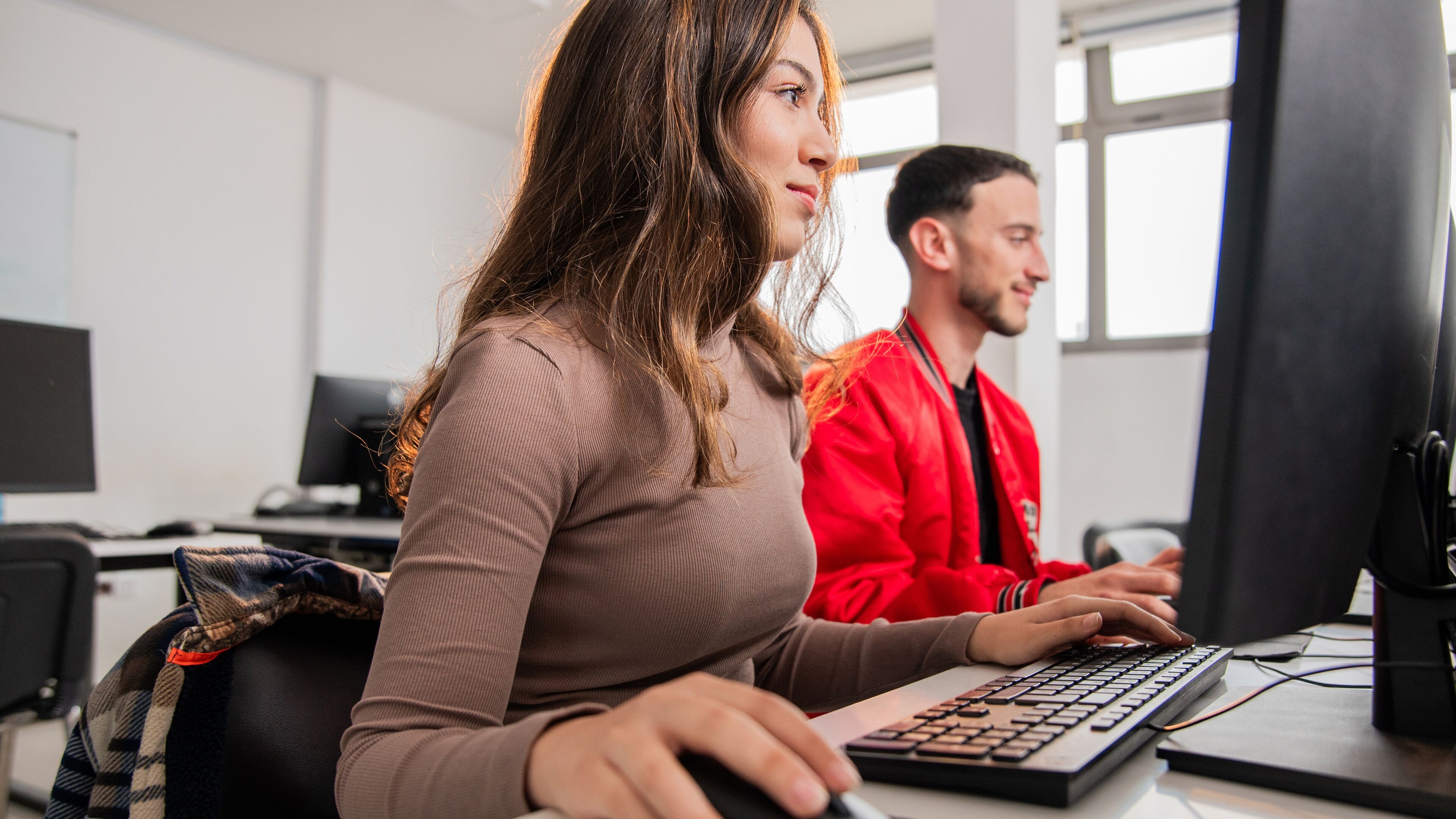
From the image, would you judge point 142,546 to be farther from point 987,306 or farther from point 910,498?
point 987,306

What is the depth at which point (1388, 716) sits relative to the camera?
578mm

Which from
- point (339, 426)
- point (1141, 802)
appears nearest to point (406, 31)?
point (339, 426)

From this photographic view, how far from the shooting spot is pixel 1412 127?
53 cm

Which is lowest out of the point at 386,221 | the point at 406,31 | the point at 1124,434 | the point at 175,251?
the point at 1124,434

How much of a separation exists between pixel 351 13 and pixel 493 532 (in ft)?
14.7

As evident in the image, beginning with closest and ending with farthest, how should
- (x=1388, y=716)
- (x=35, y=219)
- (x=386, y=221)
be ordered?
(x=1388, y=716) < (x=35, y=219) < (x=386, y=221)

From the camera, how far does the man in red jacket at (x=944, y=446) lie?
4.31 ft

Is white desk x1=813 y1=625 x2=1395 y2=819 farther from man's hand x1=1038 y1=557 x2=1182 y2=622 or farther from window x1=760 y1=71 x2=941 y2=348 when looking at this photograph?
window x1=760 y1=71 x2=941 y2=348

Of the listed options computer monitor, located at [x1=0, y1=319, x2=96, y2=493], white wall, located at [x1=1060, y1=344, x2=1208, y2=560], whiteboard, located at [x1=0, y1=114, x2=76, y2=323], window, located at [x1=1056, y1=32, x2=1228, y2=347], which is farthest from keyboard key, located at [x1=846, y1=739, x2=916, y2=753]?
whiteboard, located at [x1=0, y1=114, x2=76, y2=323]

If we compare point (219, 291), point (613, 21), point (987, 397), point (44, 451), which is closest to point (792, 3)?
point (613, 21)

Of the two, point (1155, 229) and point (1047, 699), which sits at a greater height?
point (1155, 229)

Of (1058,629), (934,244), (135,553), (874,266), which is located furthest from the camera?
(874,266)

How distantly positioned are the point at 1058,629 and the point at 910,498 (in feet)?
2.52

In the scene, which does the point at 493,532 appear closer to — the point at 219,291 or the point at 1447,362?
the point at 1447,362
